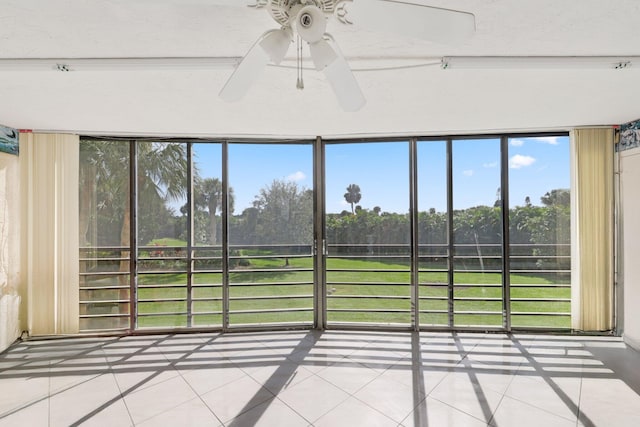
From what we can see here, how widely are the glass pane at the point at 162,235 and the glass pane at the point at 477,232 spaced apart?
3326 mm

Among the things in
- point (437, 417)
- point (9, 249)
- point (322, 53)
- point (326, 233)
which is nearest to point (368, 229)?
point (326, 233)

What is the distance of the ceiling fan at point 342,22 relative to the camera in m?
1.06

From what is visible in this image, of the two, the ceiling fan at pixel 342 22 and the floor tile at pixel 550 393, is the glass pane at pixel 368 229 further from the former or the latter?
the ceiling fan at pixel 342 22

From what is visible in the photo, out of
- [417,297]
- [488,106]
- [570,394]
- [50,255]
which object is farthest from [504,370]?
[50,255]

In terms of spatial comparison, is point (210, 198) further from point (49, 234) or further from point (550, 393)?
point (550, 393)

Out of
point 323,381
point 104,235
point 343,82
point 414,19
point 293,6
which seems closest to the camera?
point 414,19

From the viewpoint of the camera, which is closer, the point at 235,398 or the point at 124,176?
the point at 235,398

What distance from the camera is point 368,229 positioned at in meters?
4.00

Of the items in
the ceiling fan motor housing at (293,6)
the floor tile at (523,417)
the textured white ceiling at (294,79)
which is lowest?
the floor tile at (523,417)

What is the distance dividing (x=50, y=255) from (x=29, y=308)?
604mm

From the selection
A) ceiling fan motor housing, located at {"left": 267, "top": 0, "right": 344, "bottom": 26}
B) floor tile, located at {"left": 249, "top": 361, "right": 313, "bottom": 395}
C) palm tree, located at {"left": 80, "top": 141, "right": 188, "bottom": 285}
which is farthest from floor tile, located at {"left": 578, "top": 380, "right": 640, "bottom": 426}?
palm tree, located at {"left": 80, "top": 141, "right": 188, "bottom": 285}

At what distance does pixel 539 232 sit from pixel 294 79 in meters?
3.36

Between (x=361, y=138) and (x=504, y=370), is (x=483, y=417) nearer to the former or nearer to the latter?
(x=504, y=370)

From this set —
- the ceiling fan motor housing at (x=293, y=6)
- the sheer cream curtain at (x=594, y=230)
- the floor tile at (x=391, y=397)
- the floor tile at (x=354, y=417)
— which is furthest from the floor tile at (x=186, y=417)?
the sheer cream curtain at (x=594, y=230)
